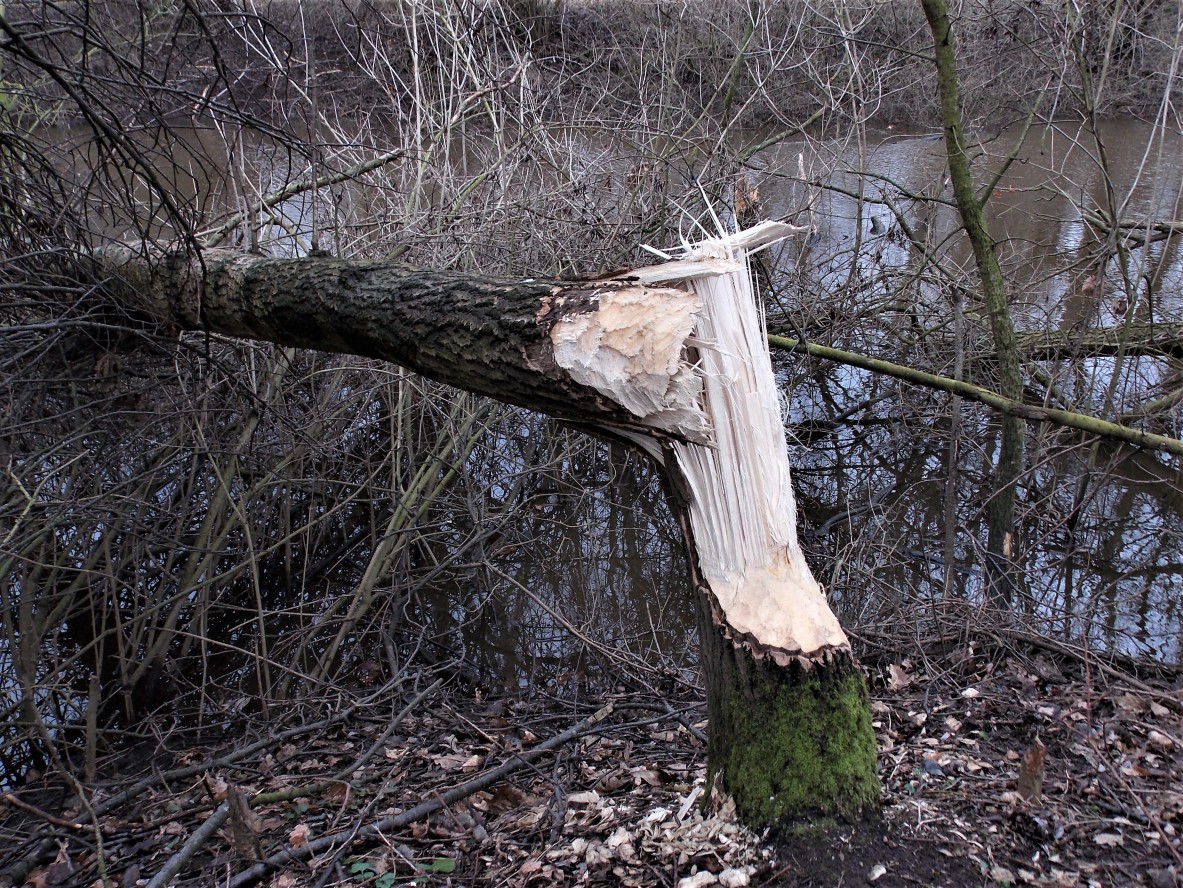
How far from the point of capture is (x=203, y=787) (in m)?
2.83

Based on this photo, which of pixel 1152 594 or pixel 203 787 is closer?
pixel 203 787

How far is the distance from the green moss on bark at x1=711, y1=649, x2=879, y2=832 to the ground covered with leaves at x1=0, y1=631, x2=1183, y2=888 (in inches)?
2.3

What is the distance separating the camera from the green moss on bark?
173 cm

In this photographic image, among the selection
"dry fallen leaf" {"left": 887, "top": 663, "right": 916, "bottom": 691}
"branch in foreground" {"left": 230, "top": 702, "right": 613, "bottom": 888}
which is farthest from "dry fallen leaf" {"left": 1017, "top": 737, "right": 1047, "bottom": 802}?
"branch in foreground" {"left": 230, "top": 702, "right": 613, "bottom": 888}

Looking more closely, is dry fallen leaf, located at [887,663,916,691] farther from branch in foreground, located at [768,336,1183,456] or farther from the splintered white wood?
the splintered white wood

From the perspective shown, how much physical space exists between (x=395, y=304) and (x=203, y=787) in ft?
6.47

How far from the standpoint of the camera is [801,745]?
175 centimetres

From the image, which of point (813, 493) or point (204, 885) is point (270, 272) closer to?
point (204, 885)

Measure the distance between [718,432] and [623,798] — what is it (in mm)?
1111

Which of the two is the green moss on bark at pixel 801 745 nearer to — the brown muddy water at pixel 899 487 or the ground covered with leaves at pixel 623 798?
the ground covered with leaves at pixel 623 798

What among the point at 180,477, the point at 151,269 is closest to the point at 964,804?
the point at 151,269

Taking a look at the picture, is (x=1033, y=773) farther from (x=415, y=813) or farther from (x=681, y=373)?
(x=415, y=813)

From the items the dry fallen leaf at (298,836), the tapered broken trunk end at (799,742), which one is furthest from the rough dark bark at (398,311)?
the dry fallen leaf at (298,836)

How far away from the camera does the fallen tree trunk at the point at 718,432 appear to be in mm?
1723
